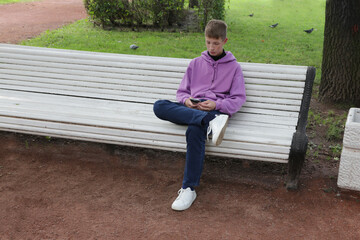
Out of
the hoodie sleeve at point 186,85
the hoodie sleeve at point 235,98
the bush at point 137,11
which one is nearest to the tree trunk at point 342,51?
the hoodie sleeve at point 235,98

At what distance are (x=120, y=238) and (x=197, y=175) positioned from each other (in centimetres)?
82

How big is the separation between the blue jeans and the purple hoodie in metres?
0.28

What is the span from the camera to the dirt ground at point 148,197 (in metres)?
3.20

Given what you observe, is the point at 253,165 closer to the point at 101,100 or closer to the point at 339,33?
the point at 101,100

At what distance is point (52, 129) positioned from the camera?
3.98m

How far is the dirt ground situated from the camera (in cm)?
320

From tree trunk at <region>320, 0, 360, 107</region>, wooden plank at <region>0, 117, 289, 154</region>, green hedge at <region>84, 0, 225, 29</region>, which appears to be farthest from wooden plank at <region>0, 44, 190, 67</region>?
green hedge at <region>84, 0, 225, 29</region>

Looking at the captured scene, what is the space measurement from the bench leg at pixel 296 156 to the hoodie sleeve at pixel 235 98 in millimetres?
588

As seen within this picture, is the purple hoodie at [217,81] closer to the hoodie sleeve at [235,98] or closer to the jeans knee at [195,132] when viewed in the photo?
the hoodie sleeve at [235,98]

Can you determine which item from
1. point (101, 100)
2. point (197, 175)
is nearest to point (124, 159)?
point (101, 100)

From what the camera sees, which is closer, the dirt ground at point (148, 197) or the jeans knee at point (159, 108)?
the dirt ground at point (148, 197)

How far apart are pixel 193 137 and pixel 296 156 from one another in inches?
33.6

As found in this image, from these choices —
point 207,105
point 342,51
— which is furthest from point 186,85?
point 342,51

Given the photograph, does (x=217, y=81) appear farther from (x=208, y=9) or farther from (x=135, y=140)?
(x=208, y=9)
